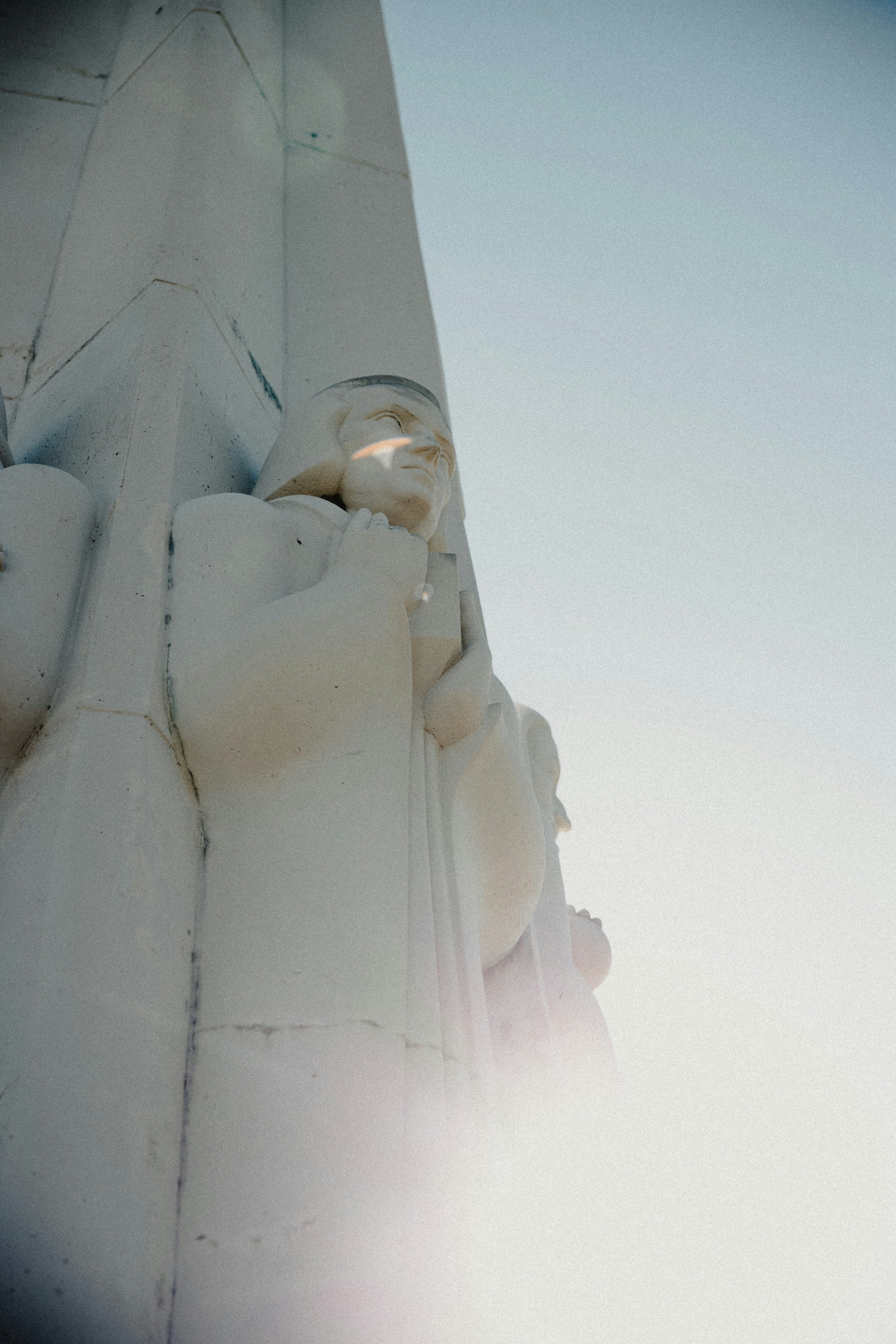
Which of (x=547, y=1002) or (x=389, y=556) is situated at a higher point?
(x=389, y=556)

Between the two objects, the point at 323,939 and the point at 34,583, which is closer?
the point at 323,939

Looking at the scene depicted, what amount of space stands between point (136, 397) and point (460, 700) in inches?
38.3

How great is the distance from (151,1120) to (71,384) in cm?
195

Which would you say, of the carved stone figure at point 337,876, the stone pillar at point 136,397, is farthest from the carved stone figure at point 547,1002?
the stone pillar at point 136,397

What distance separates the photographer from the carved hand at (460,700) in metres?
2.42

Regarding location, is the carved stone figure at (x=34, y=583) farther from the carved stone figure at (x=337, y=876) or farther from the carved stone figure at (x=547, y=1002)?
the carved stone figure at (x=547, y=1002)

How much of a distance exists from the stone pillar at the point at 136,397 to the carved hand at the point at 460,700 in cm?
54

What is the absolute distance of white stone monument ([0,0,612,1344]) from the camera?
1604 millimetres

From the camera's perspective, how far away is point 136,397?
8.66 feet

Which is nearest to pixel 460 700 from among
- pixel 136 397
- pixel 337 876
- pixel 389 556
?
pixel 389 556

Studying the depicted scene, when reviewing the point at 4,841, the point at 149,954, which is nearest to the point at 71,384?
the point at 4,841

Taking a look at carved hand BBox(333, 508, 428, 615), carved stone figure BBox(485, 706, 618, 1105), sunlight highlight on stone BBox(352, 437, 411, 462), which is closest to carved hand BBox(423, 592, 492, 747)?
carved hand BBox(333, 508, 428, 615)

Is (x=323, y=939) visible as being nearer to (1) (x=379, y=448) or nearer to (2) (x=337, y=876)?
(2) (x=337, y=876)

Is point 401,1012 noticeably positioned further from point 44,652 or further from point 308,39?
point 308,39
